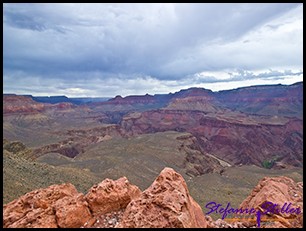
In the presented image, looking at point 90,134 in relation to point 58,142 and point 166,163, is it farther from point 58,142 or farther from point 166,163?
point 166,163

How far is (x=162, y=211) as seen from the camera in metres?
10.3

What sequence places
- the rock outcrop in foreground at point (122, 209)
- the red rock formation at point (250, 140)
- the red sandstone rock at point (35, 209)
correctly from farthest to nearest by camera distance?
the red rock formation at point (250, 140)
the red sandstone rock at point (35, 209)
the rock outcrop in foreground at point (122, 209)

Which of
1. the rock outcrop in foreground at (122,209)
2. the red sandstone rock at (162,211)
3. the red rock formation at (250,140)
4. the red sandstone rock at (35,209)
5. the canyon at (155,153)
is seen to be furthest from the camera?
the red rock formation at (250,140)

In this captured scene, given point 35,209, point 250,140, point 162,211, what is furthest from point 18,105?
point 162,211

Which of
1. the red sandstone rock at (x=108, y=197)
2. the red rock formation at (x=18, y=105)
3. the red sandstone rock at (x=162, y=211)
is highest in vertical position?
the red rock formation at (x=18, y=105)

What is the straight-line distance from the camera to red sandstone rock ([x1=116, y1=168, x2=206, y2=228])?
9.94 metres

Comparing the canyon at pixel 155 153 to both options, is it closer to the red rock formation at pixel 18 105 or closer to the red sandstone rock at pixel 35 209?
the red rock formation at pixel 18 105

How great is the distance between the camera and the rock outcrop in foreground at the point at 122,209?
33.8ft

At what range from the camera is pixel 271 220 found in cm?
1216

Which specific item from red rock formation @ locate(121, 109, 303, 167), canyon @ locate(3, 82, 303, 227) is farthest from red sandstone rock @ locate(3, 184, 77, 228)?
red rock formation @ locate(121, 109, 303, 167)

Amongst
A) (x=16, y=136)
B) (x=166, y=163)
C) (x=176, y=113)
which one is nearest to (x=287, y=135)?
(x=176, y=113)

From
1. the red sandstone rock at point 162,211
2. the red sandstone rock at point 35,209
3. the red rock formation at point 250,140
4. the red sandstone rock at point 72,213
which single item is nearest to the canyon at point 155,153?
the red rock formation at point 250,140

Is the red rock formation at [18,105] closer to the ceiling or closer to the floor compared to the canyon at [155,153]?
closer to the ceiling

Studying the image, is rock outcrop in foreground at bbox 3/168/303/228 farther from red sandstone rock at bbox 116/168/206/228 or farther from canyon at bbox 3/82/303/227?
canyon at bbox 3/82/303/227
